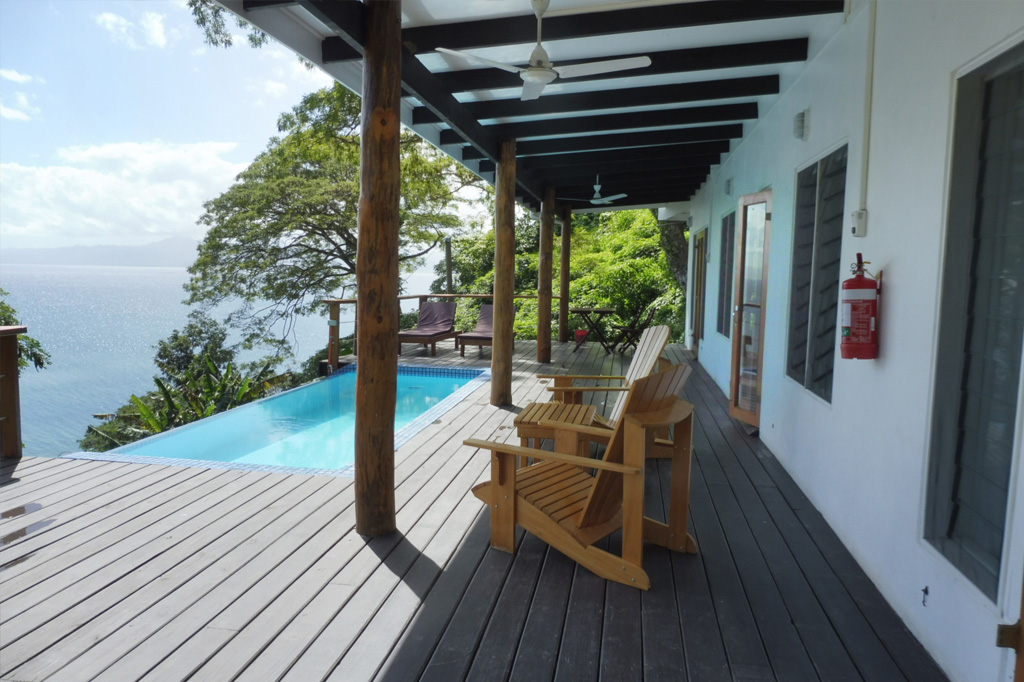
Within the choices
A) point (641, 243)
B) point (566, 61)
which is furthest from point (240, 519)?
point (641, 243)

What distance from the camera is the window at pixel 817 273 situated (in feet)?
11.1

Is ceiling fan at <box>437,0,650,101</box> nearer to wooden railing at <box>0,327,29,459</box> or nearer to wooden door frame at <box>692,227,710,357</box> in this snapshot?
wooden railing at <box>0,327,29,459</box>

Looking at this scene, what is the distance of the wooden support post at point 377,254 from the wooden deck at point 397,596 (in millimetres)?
409

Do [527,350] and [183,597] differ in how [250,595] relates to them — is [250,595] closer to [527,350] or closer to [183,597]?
[183,597]

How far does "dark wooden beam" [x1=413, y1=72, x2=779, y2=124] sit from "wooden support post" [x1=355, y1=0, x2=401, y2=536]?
6.90 feet

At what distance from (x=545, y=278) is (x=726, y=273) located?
7.36 feet

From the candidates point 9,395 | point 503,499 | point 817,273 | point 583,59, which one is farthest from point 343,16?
point 9,395

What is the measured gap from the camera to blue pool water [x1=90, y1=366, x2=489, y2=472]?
538 cm

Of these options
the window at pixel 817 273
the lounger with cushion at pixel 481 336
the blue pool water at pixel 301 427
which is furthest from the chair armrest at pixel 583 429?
the lounger with cushion at pixel 481 336

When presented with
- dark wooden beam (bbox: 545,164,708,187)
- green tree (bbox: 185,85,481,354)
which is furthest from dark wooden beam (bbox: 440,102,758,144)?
green tree (bbox: 185,85,481,354)

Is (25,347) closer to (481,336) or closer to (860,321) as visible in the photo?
(481,336)

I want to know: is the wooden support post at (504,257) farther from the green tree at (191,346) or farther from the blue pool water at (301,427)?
the green tree at (191,346)

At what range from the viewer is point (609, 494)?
261 cm

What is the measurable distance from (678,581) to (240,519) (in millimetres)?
2086
